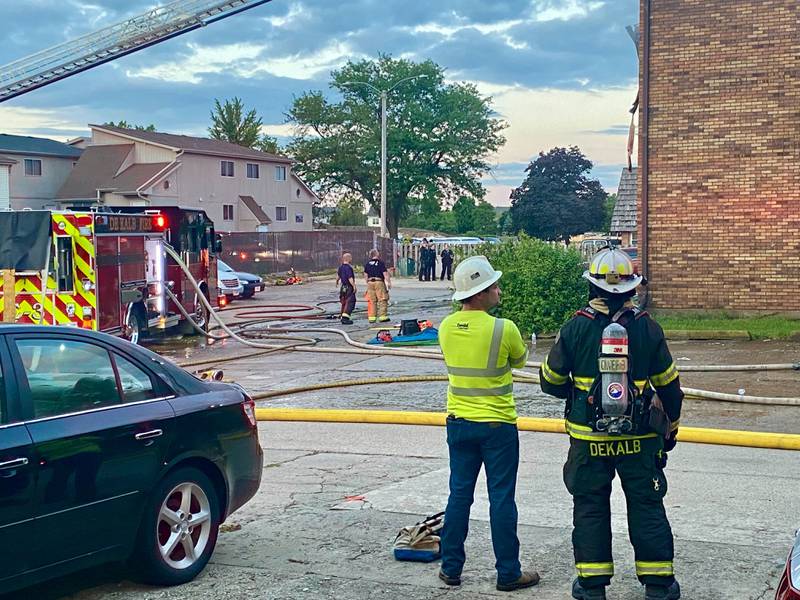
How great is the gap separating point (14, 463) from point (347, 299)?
18.2m

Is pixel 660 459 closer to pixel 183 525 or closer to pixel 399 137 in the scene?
pixel 183 525

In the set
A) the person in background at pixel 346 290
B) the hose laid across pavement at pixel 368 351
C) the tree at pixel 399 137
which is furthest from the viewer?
the tree at pixel 399 137

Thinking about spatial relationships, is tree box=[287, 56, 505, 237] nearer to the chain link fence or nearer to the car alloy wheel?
the chain link fence

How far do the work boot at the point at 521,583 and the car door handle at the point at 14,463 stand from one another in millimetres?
2454

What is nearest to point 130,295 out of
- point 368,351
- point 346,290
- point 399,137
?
point 368,351

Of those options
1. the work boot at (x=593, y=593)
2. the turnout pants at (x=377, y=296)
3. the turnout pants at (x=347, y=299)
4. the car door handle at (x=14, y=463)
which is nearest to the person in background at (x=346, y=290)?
the turnout pants at (x=347, y=299)

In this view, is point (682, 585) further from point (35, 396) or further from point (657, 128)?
point (657, 128)

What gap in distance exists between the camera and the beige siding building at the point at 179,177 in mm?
55438

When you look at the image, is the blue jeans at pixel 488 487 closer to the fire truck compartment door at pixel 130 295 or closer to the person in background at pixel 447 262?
the fire truck compartment door at pixel 130 295

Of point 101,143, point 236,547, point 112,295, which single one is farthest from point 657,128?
point 101,143

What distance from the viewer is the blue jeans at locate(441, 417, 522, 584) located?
5316 mm

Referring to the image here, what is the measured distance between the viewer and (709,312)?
18.1 m

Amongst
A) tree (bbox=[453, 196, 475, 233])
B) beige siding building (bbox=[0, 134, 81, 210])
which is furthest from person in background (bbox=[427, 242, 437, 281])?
tree (bbox=[453, 196, 475, 233])

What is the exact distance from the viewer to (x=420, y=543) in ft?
19.4
